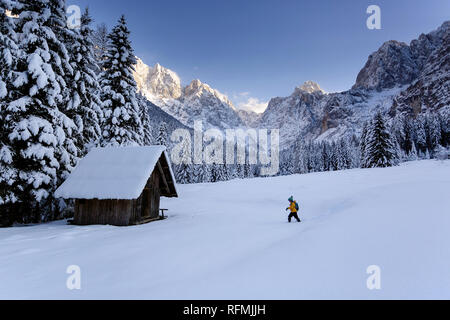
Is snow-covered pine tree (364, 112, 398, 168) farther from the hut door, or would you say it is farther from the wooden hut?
the hut door

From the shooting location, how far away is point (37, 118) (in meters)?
12.8

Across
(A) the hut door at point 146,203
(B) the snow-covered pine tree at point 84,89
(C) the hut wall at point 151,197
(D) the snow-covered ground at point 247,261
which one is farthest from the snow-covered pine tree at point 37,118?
(C) the hut wall at point 151,197

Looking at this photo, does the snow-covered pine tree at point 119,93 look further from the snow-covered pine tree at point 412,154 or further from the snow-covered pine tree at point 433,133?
the snow-covered pine tree at point 433,133

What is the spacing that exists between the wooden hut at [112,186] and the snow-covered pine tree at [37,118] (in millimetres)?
1620

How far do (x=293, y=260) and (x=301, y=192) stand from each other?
60.3 ft

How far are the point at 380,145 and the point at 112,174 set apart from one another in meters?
43.7

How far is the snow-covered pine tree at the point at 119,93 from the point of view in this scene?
20.0m

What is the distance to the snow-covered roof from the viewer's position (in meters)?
11.8

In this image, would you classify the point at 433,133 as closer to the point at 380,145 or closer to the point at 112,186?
the point at 380,145

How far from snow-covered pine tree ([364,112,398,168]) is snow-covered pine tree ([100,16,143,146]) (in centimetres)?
3983

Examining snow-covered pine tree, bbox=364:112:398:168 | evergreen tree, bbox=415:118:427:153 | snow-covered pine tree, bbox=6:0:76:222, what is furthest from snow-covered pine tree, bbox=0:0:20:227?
evergreen tree, bbox=415:118:427:153

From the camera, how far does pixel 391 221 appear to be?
7.79 meters

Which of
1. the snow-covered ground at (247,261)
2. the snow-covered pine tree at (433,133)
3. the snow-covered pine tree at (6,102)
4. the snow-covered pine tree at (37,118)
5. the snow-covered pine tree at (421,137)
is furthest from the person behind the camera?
the snow-covered pine tree at (421,137)

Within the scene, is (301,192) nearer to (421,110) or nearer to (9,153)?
(9,153)
